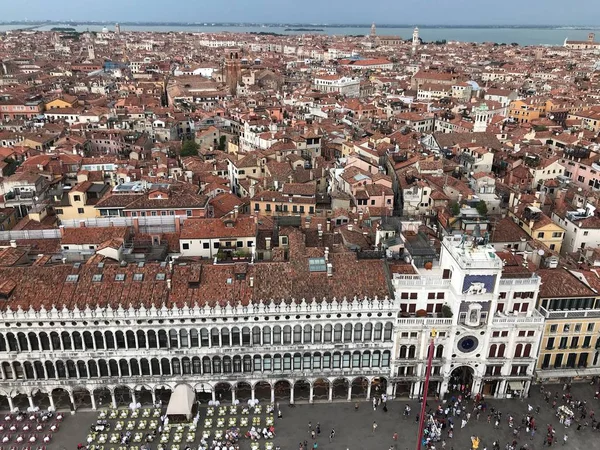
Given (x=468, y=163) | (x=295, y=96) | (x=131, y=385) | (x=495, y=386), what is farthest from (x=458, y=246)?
(x=295, y=96)

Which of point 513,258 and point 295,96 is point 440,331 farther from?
point 295,96

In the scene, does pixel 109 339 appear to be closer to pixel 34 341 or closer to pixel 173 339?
pixel 173 339

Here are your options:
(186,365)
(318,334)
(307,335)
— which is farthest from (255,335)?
(186,365)

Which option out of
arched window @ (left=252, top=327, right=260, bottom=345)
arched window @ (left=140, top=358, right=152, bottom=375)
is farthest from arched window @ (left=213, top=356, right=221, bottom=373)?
arched window @ (left=140, top=358, right=152, bottom=375)

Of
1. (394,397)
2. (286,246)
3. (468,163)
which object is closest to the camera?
(394,397)

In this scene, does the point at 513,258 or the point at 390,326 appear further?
the point at 513,258

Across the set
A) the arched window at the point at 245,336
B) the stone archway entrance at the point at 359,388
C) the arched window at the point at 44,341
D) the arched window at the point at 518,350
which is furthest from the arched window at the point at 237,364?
the arched window at the point at 518,350
